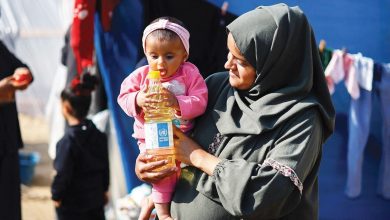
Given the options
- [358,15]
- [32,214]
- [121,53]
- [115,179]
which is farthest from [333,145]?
[32,214]

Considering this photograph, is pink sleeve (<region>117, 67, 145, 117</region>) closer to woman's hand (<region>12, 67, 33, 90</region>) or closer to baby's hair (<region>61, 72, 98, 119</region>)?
woman's hand (<region>12, 67, 33, 90</region>)

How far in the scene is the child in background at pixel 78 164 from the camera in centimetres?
423

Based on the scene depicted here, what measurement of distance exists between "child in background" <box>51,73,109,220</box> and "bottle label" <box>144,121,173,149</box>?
199 centimetres

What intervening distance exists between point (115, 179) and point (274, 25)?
3.15m

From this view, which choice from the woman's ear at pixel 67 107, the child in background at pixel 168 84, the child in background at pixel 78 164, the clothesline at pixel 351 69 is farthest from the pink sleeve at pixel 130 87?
the woman's ear at pixel 67 107

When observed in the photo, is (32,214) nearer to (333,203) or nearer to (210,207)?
(333,203)

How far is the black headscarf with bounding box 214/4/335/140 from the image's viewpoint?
2291mm

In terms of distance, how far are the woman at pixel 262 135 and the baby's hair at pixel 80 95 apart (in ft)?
6.49

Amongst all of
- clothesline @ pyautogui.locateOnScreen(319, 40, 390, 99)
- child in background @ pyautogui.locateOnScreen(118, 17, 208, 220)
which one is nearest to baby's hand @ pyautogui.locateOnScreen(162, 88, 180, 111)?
child in background @ pyautogui.locateOnScreen(118, 17, 208, 220)

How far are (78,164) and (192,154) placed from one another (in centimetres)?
209

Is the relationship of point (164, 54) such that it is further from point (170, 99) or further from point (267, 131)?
point (267, 131)

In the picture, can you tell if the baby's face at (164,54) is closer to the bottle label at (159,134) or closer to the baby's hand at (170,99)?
the baby's hand at (170,99)

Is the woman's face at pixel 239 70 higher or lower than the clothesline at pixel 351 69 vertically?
higher

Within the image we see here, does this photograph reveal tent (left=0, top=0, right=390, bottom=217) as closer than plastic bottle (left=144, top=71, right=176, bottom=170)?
No
